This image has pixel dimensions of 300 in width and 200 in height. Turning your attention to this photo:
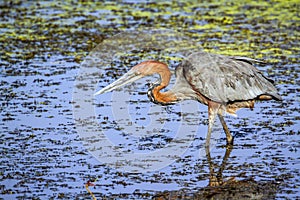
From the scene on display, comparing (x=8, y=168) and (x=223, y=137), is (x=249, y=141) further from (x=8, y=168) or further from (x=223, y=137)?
(x=8, y=168)

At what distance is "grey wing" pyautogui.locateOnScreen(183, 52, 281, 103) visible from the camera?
8.96 meters

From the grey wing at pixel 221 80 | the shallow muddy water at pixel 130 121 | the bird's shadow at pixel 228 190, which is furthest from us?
the grey wing at pixel 221 80

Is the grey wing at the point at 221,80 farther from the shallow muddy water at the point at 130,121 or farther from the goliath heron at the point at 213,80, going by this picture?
the shallow muddy water at the point at 130,121

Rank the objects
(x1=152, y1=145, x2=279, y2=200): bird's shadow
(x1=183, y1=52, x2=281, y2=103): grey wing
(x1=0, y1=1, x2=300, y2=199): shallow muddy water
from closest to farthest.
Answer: (x1=152, y1=145, x2=279, y2=200): bird's shadow → (x1=0, y1=1, x2=300, y2=199): shallow muddy water → (x1=183, y1=52, x2=281, y2=103): grey wing

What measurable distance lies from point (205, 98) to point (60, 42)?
724cm

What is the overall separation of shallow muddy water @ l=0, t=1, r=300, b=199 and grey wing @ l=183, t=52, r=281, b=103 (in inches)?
27.2

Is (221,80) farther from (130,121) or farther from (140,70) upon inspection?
(130,121)

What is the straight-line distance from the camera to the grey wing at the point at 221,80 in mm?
8961

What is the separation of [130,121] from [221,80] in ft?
6.06

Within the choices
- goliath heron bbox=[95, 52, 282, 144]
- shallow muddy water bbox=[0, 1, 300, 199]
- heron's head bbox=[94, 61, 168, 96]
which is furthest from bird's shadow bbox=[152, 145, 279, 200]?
heron's head bbox=[94, 61, 168, 96]

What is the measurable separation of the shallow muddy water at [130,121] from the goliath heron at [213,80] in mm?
640

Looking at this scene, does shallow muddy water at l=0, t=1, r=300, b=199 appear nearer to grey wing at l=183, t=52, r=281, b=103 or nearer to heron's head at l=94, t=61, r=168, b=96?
grey wing at l=183, t=52, r=281, b=103

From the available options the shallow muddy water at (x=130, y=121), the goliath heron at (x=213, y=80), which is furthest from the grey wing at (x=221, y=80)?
the shallow muddy water at (x=130, y=121)

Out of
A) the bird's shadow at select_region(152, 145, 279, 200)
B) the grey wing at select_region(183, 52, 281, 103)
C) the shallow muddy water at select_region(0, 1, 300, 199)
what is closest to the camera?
the bird's shadow at select_region(152, 145, 279, 200)
